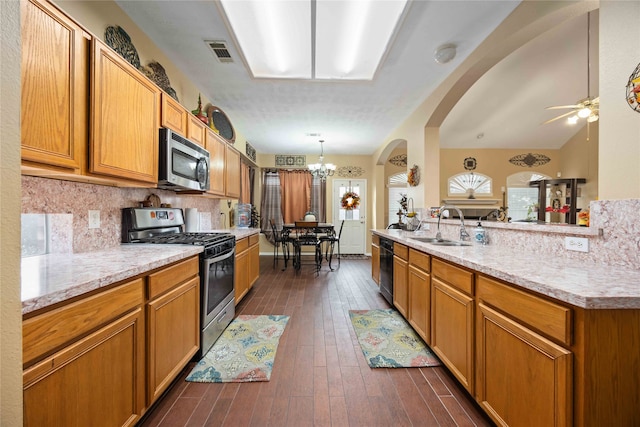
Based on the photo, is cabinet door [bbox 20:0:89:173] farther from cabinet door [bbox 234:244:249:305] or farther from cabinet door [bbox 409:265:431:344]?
cabinet door [bbox 409:265:431:344]

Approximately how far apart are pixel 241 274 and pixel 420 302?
6.48 ft

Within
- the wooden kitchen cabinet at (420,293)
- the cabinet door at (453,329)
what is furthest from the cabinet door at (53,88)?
the wooden kitchen cabinet at (420,293)

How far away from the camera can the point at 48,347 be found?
0.85 meters

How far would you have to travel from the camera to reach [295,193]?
690 cm

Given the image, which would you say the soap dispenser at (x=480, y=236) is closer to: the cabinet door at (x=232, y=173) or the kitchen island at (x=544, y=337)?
the kitchen island at (x=544, y=337)

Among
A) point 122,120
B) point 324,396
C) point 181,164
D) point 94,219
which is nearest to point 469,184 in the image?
point 324,396

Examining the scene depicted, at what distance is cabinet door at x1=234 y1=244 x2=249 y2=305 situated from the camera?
2.96 metres

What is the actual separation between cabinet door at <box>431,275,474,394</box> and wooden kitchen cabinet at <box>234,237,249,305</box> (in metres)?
1.99

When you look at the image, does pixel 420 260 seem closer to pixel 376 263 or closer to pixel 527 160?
pixel 376 263

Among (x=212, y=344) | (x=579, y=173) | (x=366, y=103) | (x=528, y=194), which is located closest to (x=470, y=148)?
(x=528, y=194)

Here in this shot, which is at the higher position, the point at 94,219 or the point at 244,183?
the point at 244,183

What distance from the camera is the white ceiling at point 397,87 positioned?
213 cm

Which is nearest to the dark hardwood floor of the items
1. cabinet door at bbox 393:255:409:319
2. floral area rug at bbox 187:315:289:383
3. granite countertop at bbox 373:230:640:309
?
floral area rug at bbox 187:315:289:383

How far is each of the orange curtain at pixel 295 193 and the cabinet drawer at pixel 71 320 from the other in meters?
5.66
